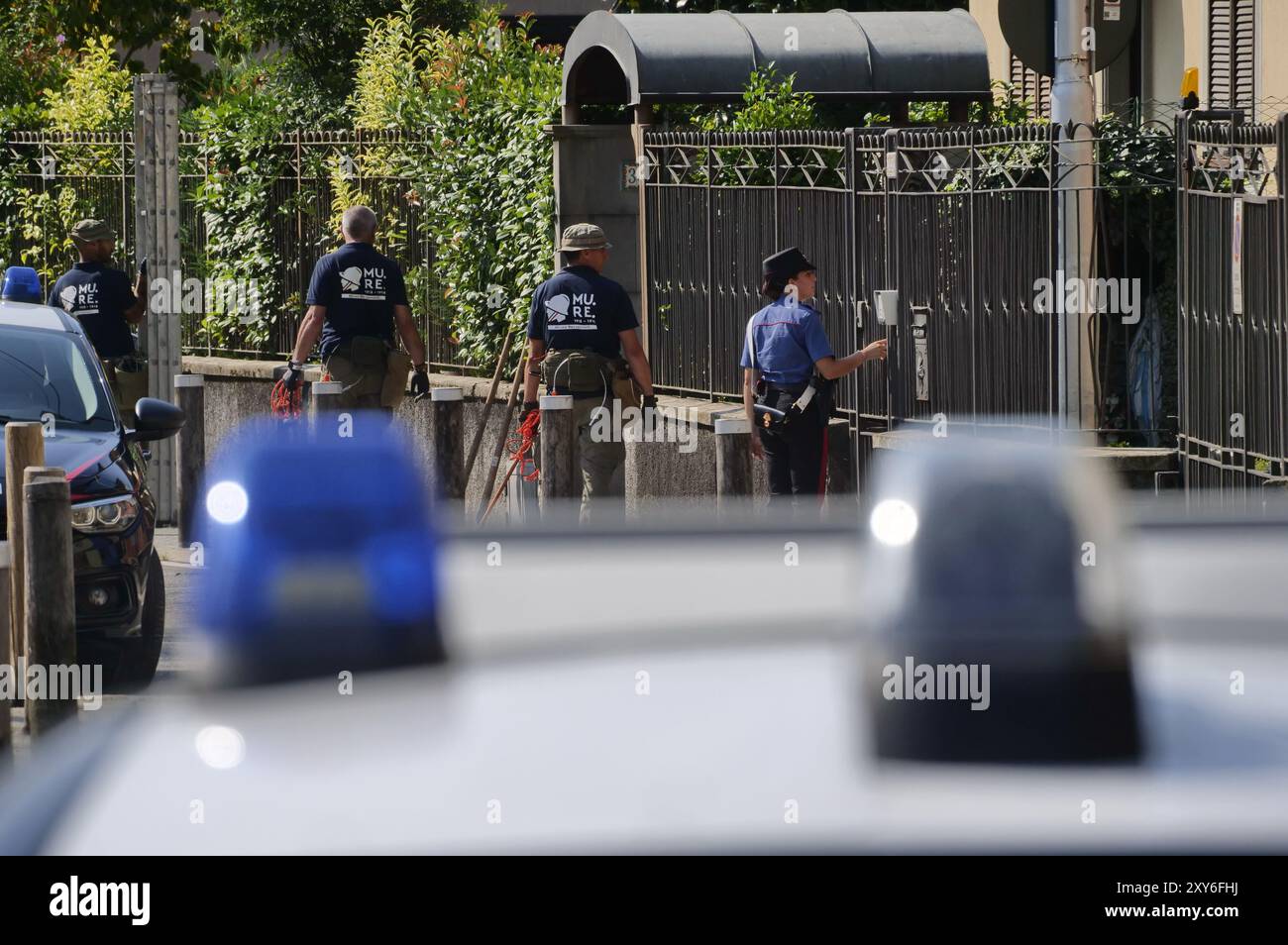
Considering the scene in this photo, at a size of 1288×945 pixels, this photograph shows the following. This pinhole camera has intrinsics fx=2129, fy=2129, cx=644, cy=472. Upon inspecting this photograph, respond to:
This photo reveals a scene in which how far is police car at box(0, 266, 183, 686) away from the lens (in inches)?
314

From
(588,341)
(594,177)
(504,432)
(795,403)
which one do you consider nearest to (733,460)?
(795,403)

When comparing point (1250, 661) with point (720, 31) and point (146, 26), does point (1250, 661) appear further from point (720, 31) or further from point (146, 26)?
point (146, 26)

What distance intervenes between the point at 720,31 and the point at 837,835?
12.9m

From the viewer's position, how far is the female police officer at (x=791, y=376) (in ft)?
34.0

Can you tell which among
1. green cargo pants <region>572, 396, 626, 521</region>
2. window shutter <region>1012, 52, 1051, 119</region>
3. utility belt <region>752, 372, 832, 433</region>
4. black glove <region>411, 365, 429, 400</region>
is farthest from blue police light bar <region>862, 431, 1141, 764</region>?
window shutter <region>1012, 52, 1051, 119</region>

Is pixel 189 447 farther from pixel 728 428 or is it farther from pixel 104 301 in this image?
pixel 728 428

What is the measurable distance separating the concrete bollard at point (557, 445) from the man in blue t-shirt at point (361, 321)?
226 cm

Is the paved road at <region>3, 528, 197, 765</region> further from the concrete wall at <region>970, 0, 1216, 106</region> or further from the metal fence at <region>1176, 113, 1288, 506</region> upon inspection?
the concrete wall at <region>970, 0, 1216, 106</region>

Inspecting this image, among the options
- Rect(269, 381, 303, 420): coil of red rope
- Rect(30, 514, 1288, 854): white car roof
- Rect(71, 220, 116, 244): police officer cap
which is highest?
Rect(71, 220, 116, 244): police officer cap

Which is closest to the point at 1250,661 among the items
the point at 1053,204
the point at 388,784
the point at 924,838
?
the point at 924,838

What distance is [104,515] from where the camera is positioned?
8055 millimetres

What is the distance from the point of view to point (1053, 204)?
32.7 ft

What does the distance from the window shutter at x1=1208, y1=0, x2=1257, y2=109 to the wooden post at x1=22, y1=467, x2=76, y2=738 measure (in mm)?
11210
